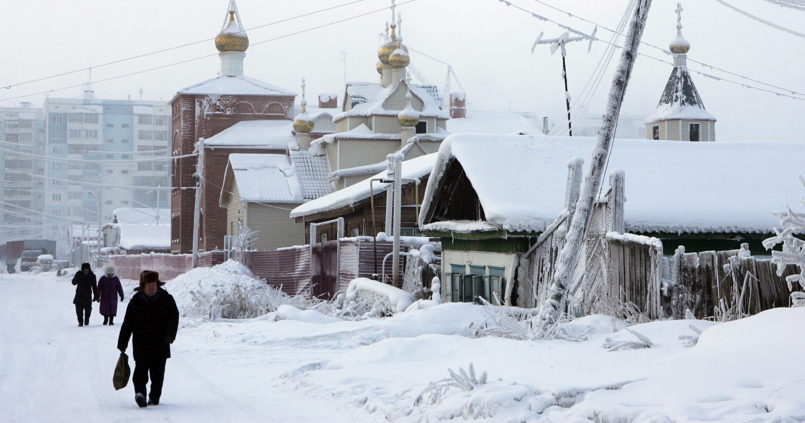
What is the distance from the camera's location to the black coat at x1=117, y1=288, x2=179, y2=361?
42.5 feet

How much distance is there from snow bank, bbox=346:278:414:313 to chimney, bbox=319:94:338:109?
57.9 m

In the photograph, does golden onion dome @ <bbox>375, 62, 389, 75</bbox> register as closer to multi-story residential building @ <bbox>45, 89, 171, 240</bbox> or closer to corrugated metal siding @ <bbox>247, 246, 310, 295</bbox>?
corrugated metal siding @ <bbox>247, 246, 310, 295</bbox>

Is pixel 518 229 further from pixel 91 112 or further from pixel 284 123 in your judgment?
pixel 91 112

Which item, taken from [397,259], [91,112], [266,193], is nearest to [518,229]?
[397,259]

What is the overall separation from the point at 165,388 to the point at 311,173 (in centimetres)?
4506

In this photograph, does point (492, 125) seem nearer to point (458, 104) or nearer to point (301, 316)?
point (458, 104)

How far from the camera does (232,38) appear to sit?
239 feet

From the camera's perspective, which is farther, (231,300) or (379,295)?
(231,300)

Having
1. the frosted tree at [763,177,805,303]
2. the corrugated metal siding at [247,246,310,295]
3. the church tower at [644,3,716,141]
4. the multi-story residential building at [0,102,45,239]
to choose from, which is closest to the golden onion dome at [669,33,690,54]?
the church tower at [644,3,716,141]

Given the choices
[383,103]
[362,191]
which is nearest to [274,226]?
[383,103]

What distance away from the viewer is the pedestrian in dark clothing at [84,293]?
26.7 meters

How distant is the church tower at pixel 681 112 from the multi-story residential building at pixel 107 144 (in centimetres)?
13416

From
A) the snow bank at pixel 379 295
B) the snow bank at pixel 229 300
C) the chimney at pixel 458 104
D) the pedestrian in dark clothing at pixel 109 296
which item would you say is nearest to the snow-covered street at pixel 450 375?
the snow bank at pixel 379 295

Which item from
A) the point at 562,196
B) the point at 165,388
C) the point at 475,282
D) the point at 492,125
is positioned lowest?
the point at 165,388
